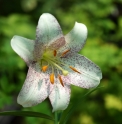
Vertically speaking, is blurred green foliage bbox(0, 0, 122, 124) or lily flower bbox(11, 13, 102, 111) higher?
lily flower bbox(11, 13, 102, 111)

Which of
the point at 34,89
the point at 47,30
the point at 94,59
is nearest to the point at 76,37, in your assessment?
the point at 47,30

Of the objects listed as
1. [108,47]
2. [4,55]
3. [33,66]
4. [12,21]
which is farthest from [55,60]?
[12,21]

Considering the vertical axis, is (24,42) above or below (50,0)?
above

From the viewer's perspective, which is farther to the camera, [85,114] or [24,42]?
[85,114]

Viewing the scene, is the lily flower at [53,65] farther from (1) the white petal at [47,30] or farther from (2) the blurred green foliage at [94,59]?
(2) the blurred green foliage at [94,59]

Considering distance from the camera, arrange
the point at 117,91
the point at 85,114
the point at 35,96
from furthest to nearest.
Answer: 1. the point at 85,114
2. the point at 117,91
3. the point at 35,96

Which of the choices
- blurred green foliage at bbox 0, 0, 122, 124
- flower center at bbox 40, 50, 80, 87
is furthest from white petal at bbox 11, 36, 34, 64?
blurred green foliage at bbox 0, 0, 122, 124

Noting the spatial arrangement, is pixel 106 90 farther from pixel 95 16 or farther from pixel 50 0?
pixel 50 0

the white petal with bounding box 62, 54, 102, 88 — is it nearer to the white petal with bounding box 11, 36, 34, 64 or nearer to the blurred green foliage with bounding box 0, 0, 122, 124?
the white petal with bounding box 11, 36, 34, 64
